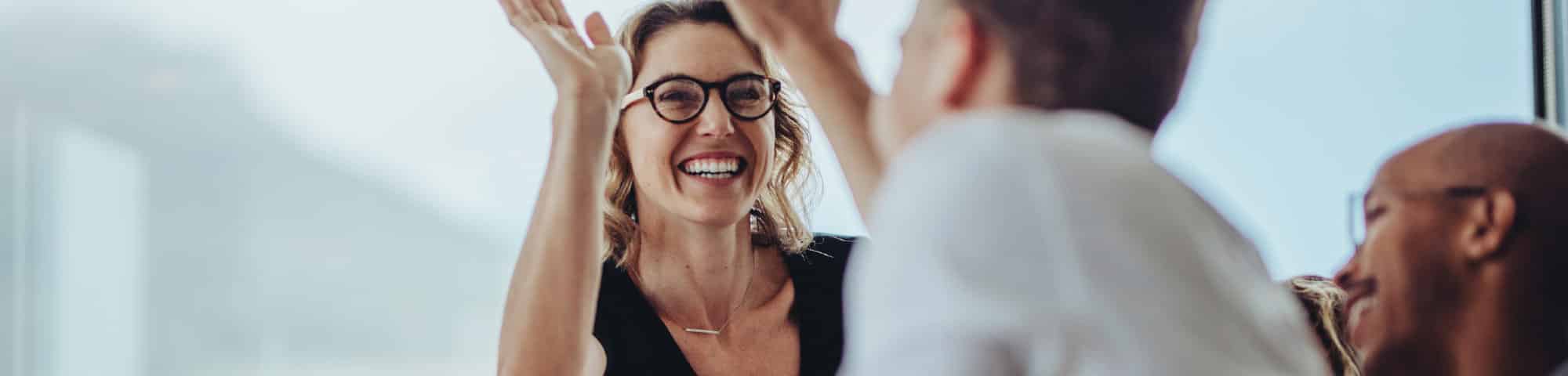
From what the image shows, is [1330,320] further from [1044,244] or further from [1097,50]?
[1044,244]

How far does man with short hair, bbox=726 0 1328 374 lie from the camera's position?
0.55 meters

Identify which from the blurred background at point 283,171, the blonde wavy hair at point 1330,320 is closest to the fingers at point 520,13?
the blonde wavy hair at point 1330,320

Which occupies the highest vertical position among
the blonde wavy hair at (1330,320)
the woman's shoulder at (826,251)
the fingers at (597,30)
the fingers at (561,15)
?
the fingers at (561,15)

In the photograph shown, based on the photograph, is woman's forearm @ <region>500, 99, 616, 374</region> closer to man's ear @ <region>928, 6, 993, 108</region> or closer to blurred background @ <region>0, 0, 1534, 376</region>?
man's ear @ <region>928, 6, 993, 108</region>

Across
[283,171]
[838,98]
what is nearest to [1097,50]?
[838,98]

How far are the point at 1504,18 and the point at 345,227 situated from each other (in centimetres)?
307

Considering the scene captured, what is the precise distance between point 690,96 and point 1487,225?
1105mm

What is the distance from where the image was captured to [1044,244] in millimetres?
555

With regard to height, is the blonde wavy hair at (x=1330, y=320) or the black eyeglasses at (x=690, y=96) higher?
the black eyeglasses at (x=690, y=96)

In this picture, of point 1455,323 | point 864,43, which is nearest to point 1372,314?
point 1455,323

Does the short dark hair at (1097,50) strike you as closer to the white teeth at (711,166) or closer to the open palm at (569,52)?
the open palm at (569,52)

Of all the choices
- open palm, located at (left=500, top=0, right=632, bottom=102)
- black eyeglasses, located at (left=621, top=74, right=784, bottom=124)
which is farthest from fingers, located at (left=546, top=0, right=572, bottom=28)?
black eyeglasses, located at (left=621, top=74, right=784, bottom=124)

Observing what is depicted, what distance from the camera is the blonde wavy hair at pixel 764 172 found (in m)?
1.92

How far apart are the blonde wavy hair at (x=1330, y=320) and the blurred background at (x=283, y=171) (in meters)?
1.20
